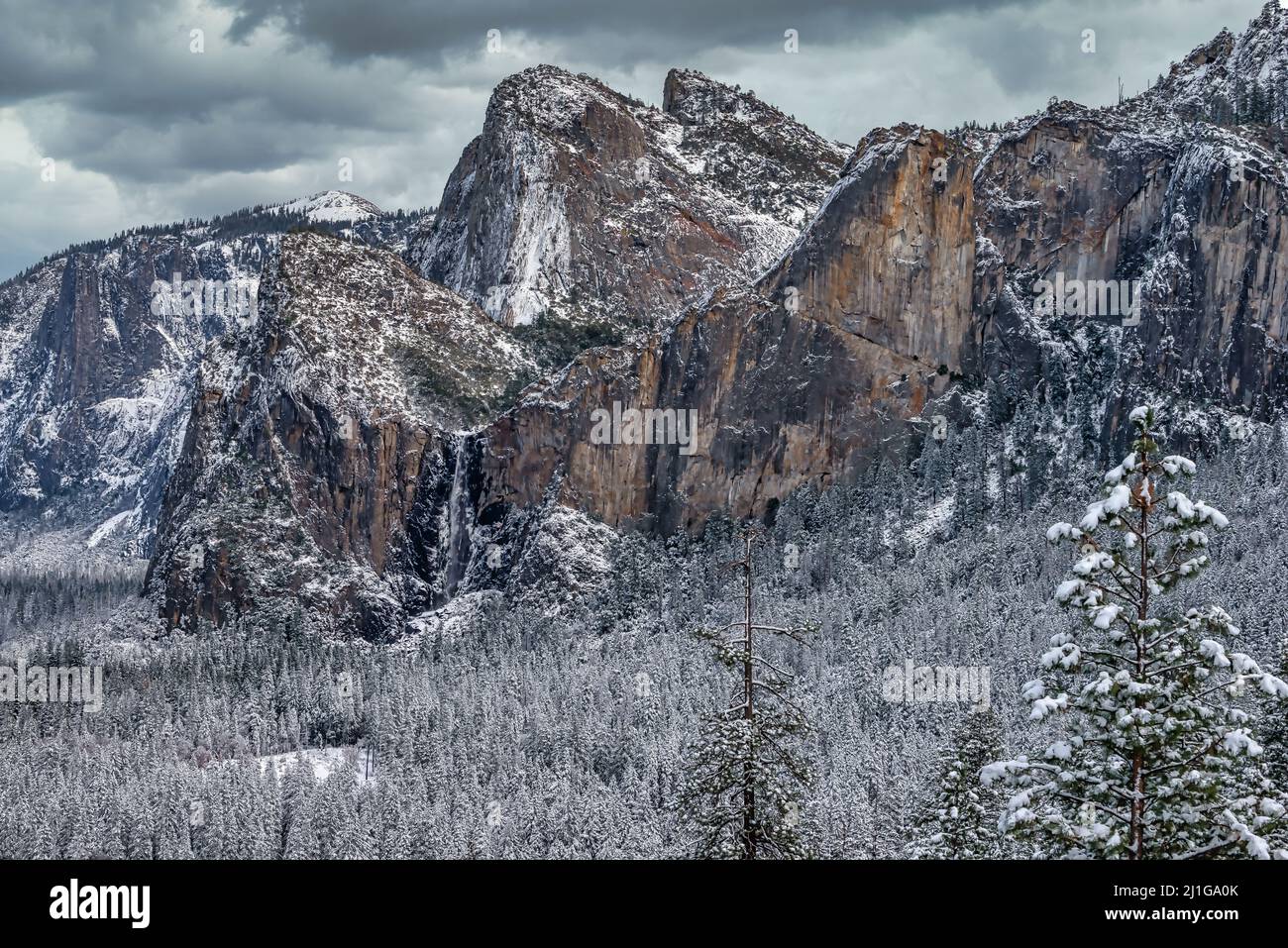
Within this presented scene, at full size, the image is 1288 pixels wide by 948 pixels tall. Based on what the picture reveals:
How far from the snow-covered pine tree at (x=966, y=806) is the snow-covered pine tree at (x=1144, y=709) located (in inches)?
1186

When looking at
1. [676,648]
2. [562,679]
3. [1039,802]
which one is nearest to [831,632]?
[676,648]

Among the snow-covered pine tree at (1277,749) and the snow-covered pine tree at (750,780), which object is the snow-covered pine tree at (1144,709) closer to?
the snow-covered pine tree at (750,780)

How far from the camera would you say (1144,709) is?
85.8 feet

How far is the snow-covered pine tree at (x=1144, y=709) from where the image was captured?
25.6m

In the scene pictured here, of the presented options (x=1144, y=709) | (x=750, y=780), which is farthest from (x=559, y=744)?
(x=1144, y=709)

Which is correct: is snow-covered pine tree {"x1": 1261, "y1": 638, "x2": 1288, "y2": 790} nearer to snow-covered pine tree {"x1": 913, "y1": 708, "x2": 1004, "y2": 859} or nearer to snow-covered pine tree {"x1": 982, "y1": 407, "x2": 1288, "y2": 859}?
snow-covered pine tree {"x1": 913, "y1": 708, "x2": 1004, "y2": 859}

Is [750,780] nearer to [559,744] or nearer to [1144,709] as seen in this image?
[1144,709]

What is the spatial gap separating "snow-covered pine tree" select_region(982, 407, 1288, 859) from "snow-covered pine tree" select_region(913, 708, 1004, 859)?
3013 cm

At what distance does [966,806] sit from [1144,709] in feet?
109

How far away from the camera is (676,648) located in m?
196

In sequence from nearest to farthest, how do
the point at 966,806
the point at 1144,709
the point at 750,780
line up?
the point at 1144,709 < the point at 750,780 < the point at 966,806

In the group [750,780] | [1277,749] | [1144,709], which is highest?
[1144,709]
